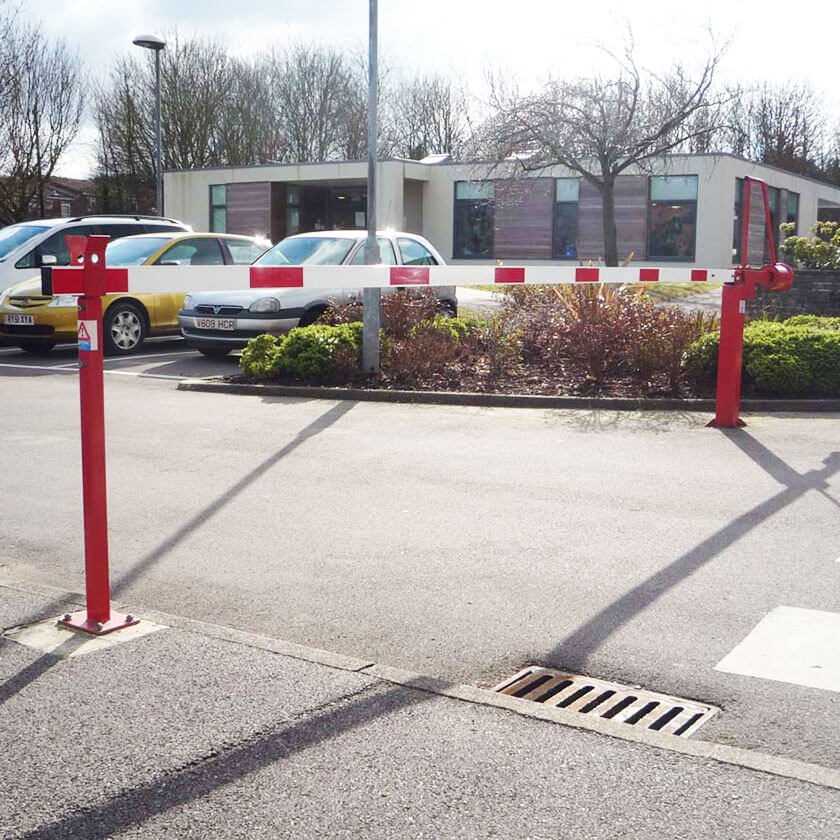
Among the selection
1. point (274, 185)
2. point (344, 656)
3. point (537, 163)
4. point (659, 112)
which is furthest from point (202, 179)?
point (344, 656)

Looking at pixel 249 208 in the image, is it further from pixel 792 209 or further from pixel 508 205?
pixel 792 209

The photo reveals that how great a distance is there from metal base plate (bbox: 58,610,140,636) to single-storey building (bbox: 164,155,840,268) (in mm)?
26459

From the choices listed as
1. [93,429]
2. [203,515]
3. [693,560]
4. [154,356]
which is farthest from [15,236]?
[693,560]

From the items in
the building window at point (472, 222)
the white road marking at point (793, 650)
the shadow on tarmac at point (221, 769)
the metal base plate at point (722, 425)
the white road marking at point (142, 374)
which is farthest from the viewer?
the building window at point (472, 222)

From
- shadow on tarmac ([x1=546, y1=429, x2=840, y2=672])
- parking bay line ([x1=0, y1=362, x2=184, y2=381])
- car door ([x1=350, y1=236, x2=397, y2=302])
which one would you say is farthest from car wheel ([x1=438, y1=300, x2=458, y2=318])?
shadow on tarmac ([x1=546, y1=429, x2=840, y2=672])

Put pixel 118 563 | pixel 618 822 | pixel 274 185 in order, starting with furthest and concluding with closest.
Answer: pixel 274 185
pixel 118 563
pixel 618 822

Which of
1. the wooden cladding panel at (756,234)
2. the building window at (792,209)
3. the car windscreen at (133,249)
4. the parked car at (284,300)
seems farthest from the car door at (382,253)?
the building window at (792,209)

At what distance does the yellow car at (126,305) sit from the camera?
15664mm

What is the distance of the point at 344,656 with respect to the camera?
4199mm

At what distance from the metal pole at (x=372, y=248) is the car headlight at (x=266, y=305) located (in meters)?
1.87

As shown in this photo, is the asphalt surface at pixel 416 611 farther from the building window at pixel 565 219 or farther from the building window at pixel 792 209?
the building window at pixel 792 209

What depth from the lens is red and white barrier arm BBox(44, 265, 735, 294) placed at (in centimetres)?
444

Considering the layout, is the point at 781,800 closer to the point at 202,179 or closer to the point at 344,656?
the point at 344,656

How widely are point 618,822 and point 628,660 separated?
1333 millimetres
